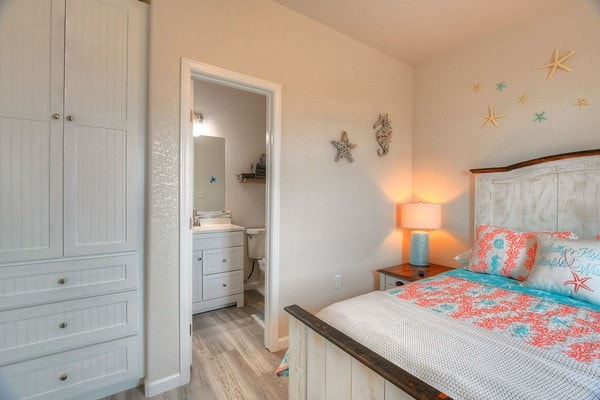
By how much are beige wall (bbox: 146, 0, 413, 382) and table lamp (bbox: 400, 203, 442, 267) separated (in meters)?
0.24

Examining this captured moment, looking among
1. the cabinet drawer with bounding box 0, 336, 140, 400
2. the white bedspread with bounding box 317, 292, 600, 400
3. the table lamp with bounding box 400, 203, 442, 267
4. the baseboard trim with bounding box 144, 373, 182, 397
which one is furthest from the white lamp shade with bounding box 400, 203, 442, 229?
the cabinet drawer with bounding box 0, 336, 140, 400

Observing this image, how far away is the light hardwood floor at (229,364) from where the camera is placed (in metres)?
1.68

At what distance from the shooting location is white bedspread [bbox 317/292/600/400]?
791 millimetres

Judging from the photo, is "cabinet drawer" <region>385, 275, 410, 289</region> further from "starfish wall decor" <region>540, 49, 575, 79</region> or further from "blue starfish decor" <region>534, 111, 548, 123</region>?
"starfish wall decor" <region>540, 49, 575, 79</region>

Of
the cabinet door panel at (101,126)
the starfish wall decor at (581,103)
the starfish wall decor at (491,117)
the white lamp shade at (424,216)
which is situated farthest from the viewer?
the white lamp shade at (424,216)

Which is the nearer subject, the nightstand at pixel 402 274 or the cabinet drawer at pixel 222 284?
the nightstand at pixel 402 274

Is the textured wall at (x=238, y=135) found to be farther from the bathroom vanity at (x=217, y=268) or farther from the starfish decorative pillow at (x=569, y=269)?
the starfish decorative pillow at (x=569, y=269)

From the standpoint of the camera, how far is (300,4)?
6.84 ft

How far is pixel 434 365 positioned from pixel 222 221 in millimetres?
2854

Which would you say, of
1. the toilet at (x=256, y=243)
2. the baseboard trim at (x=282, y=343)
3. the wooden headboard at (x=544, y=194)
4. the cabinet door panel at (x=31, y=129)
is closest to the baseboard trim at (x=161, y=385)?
the baseboard trim at (x=282, y=343)

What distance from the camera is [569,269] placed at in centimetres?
150

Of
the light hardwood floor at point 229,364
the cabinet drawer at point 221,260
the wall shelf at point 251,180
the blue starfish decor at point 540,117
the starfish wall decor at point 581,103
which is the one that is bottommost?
the light hardwood floor at point 229,364

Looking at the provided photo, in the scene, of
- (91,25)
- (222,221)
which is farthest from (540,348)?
(222,221)

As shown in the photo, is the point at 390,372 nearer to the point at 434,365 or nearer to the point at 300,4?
the point at 434,365
